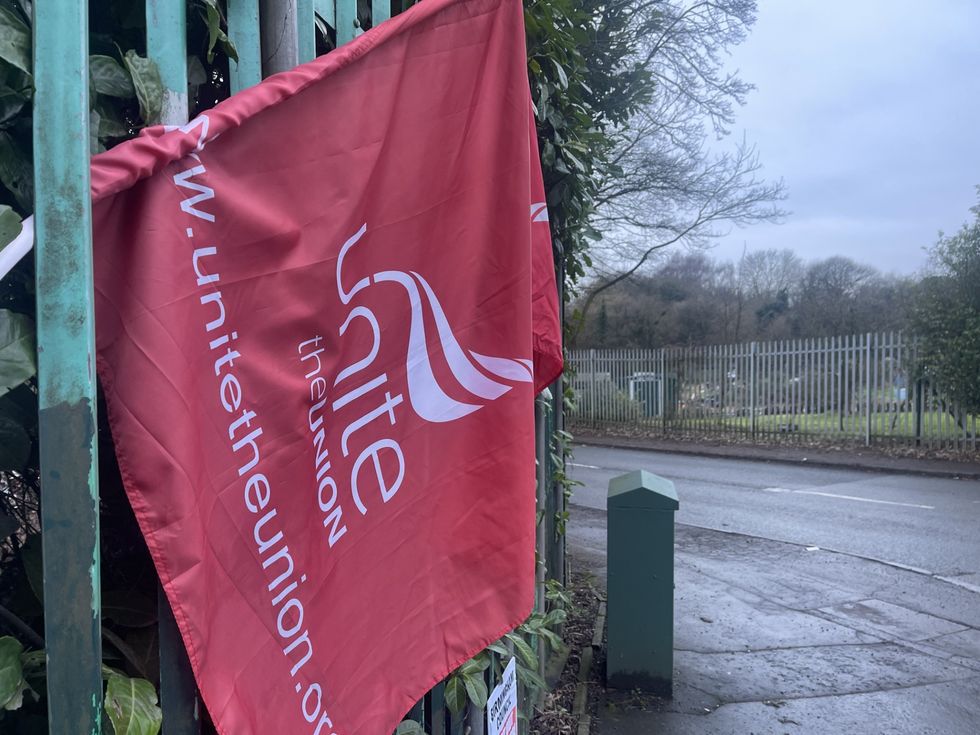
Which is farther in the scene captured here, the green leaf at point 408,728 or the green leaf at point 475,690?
the green leaf at point 475,690

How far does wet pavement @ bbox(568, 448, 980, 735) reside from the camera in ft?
13.5

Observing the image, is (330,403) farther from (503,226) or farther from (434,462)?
(503,226)

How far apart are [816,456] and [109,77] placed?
52.2 ft

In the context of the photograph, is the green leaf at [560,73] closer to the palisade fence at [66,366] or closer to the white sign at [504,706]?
the white sign at [504,706]

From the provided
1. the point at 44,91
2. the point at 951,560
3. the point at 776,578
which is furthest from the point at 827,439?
the point at 44,91

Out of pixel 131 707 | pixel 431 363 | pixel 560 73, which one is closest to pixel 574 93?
pixel 560 73

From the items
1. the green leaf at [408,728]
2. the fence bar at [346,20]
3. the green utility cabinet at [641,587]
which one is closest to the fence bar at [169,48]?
the fence bar at [346,20]

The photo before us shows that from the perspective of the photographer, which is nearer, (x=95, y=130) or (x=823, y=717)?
(x=95, y=130)

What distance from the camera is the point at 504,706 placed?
2340mm

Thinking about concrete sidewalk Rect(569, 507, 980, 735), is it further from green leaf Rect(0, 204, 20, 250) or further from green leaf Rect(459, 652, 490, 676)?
green leaf Rect(0, 204, 20, 250)

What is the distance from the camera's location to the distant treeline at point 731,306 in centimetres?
2330

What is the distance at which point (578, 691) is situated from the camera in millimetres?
4230

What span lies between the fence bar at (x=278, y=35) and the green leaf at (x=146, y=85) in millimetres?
342

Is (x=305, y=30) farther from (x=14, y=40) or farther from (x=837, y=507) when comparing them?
(x=837, y=507)
